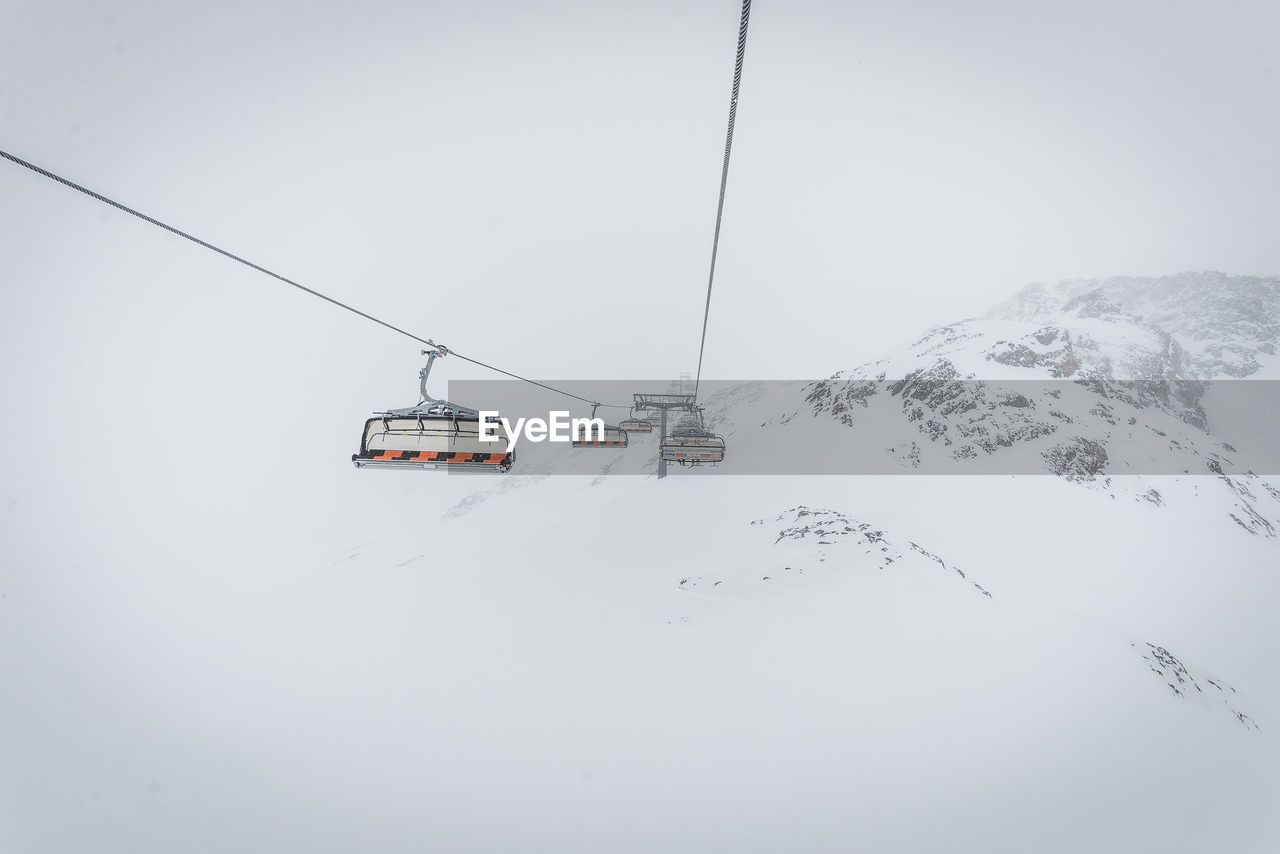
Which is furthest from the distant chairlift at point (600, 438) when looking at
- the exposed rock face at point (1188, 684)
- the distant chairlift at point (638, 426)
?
the exposed rock face at point (1188, 684)

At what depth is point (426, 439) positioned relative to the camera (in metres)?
9.55

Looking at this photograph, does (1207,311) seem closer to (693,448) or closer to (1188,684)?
(1188,684)

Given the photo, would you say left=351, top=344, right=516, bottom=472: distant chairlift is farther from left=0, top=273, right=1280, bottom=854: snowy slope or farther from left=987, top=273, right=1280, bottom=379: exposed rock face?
left=987, top=273, right=1280, bottom=379: exposed rock face

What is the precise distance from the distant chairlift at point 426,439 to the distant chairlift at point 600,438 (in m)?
10.3

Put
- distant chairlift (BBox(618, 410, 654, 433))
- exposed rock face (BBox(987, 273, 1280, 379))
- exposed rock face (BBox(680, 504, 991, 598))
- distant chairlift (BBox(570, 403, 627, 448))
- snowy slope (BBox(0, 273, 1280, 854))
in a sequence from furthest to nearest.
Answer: exposed rock face (BBox(987, 273, 1280, 379)) → distant chairlift (BBox(618, 410, 654, 433)) → distant chairlift (BBox(570, 403, 627, 448)) → exposed rock face (BBox(680, 504, 991, 598)) → snowy slope (BBox(0, 273, 1280, 854))

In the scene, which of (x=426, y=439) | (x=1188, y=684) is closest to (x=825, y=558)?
(x=1188, y=684)

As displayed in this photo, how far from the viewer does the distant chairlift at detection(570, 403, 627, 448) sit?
20.4m

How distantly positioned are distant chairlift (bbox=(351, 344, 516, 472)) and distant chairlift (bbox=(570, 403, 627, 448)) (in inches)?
405

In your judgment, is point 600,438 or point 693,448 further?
point 600,438

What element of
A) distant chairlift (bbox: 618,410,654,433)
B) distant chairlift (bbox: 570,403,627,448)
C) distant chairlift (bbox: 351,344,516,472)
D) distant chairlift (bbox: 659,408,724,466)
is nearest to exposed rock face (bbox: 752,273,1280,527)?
distant chairlift (bbox: 618,410,654,433)

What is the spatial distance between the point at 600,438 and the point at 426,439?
455 inches

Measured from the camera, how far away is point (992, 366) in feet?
120

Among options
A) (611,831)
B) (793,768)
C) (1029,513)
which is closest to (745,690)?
(793,768)

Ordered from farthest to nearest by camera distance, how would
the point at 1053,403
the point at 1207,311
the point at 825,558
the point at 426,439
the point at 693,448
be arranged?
the point at 1207,311 → the point at 1053,403 → the point at 693,448 → the point at 825,558 → the point at 426,439
